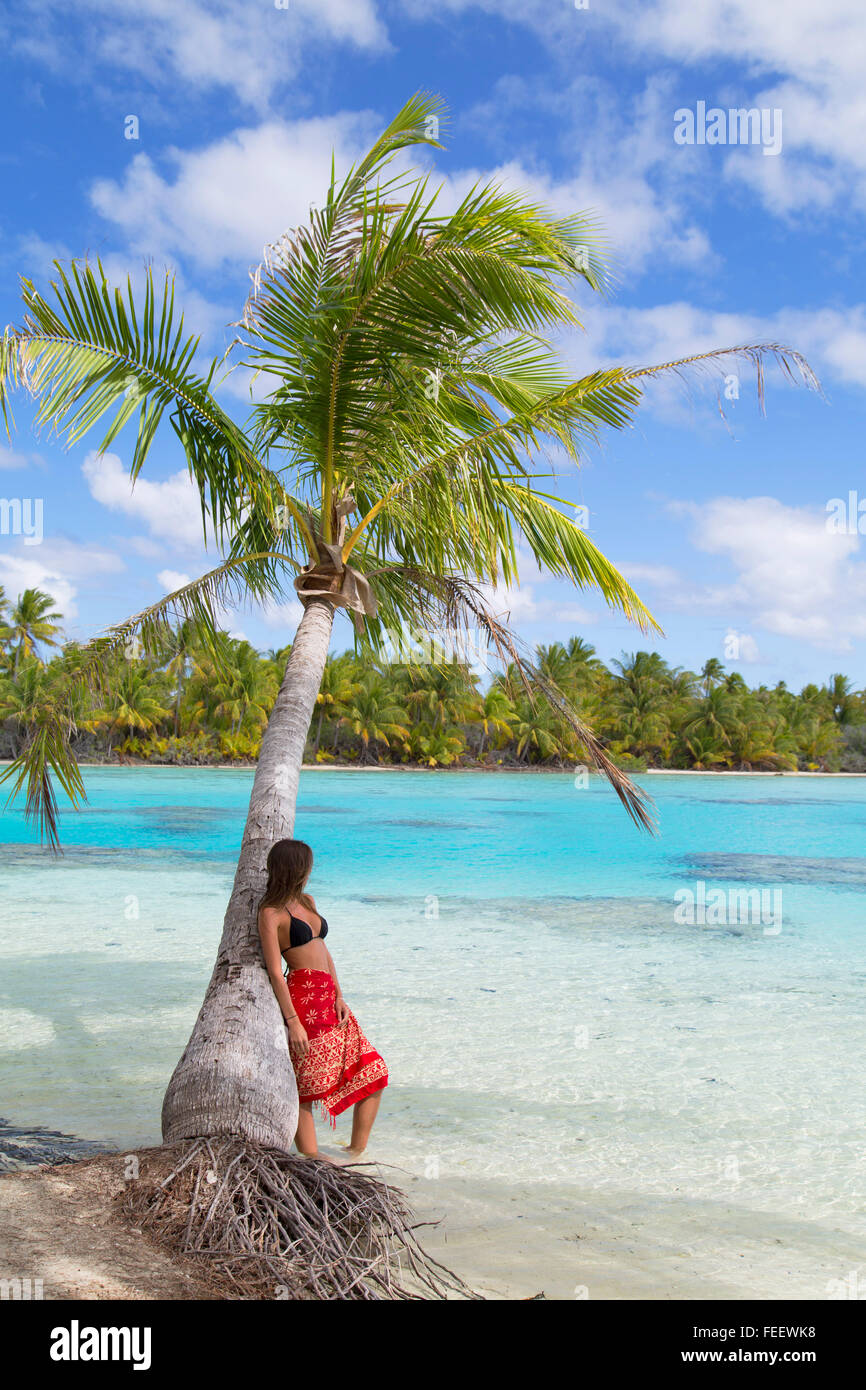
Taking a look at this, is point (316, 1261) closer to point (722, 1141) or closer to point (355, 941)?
point (722, 1141)

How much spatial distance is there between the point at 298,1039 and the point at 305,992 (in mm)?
189

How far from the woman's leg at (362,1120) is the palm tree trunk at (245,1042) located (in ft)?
2.07

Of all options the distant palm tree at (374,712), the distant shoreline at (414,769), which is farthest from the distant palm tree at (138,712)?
the distant palm tree at (374,712)

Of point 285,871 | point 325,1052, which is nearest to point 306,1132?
point 325,1052

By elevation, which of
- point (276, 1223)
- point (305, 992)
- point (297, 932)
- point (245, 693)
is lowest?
point (276, 1223)

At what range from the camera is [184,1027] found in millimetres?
6945

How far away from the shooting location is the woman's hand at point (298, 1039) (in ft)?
12.5

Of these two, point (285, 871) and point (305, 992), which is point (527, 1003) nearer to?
point (305, 992)

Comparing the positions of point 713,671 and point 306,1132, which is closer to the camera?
point 306,1132

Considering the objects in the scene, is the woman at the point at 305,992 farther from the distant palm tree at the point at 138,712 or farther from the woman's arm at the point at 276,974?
the distant palm tree at the point at 138,712

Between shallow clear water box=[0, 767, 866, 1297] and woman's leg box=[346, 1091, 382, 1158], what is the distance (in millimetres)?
480

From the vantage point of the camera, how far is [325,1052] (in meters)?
3.87
